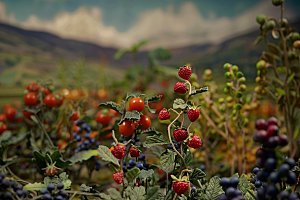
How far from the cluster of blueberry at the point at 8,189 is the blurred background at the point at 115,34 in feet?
3.74

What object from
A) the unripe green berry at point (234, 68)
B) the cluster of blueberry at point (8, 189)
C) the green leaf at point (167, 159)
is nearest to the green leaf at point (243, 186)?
the green leaf at point (167, 159)

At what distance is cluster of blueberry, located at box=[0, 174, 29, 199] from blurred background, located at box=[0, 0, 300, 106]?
1141 millimetres

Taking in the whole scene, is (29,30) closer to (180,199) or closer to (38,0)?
(38,0)

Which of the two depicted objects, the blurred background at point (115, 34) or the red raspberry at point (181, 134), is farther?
the blurred background at point (115, 34)

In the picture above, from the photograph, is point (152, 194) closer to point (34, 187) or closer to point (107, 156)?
point (107, 156)

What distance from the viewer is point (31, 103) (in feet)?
1.96

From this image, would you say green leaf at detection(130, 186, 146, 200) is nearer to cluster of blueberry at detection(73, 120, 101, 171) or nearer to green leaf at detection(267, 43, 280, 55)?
cluster of blueberry at detection(73, 120, 101, 171)

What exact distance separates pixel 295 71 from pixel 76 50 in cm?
167

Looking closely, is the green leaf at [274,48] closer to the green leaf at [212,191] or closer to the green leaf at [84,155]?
the green leaf at [212,191]

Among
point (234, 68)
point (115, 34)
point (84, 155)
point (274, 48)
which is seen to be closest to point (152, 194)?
point (84, 155)

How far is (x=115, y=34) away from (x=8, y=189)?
1.78 m

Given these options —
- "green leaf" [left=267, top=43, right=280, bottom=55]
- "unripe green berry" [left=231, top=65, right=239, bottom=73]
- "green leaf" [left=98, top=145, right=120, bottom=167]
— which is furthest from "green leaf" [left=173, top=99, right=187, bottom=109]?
"green leaf" [left=267, top=43, right=280, bottom=55]

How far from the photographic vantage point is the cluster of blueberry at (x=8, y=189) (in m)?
0.34

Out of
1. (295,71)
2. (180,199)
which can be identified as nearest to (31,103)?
(180,199)
